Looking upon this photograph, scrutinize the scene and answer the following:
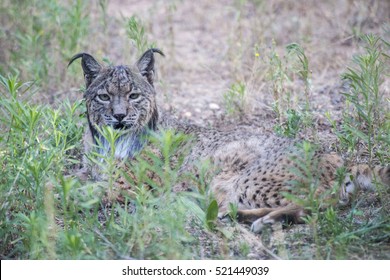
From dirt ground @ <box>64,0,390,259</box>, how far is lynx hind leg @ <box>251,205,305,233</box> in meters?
1.89

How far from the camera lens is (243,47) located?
9.39 metres

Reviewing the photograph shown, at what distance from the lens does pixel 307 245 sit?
514 centimetres

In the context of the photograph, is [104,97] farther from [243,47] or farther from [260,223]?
[243,47]

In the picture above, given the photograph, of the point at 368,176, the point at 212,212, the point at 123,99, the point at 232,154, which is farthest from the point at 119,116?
the point at 368,176

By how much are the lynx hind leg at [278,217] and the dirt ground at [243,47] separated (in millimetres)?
1892

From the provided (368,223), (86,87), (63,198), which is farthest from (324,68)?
(63,198)

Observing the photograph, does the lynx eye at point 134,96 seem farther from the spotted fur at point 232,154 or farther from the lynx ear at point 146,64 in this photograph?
the lynx ear at point 146,64

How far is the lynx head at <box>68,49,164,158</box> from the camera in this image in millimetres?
6395

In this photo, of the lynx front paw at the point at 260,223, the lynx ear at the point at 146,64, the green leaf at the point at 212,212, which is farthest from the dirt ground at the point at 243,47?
the green leaf at the point at 212,212

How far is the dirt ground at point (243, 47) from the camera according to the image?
844cm

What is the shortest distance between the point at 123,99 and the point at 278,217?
6.12 ft

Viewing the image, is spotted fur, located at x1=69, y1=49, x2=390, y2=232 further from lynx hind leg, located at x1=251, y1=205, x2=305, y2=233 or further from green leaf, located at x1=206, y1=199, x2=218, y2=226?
green leaf, located at x1=206, y1=199, x2=218, y2=226

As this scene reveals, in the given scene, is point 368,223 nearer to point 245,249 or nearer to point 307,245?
point 307,245
